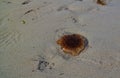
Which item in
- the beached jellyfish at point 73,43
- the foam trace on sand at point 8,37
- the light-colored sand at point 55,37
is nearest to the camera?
the light-colored sand at point 55,37

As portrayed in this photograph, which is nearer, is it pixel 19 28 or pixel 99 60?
pixel 99 60

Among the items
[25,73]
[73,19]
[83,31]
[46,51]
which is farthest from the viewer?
[73,19]

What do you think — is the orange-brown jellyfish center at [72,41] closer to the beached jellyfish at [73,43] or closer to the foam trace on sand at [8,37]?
the beached jellyfish at [73,43]

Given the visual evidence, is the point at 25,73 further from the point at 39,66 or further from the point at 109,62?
the point at 109,62

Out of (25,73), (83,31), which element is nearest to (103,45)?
(83,31)

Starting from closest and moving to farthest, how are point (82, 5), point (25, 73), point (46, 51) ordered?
point (25, 73), point (46, 51), point (82, 5)

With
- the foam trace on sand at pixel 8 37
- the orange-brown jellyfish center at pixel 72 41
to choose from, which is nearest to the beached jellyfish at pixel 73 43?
the orange-brown jellyfish center at pixel 72 41

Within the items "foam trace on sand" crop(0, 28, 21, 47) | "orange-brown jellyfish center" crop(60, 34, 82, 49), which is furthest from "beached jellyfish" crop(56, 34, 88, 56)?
"foam trace on sand" crop(0, 28, 21, 47)
